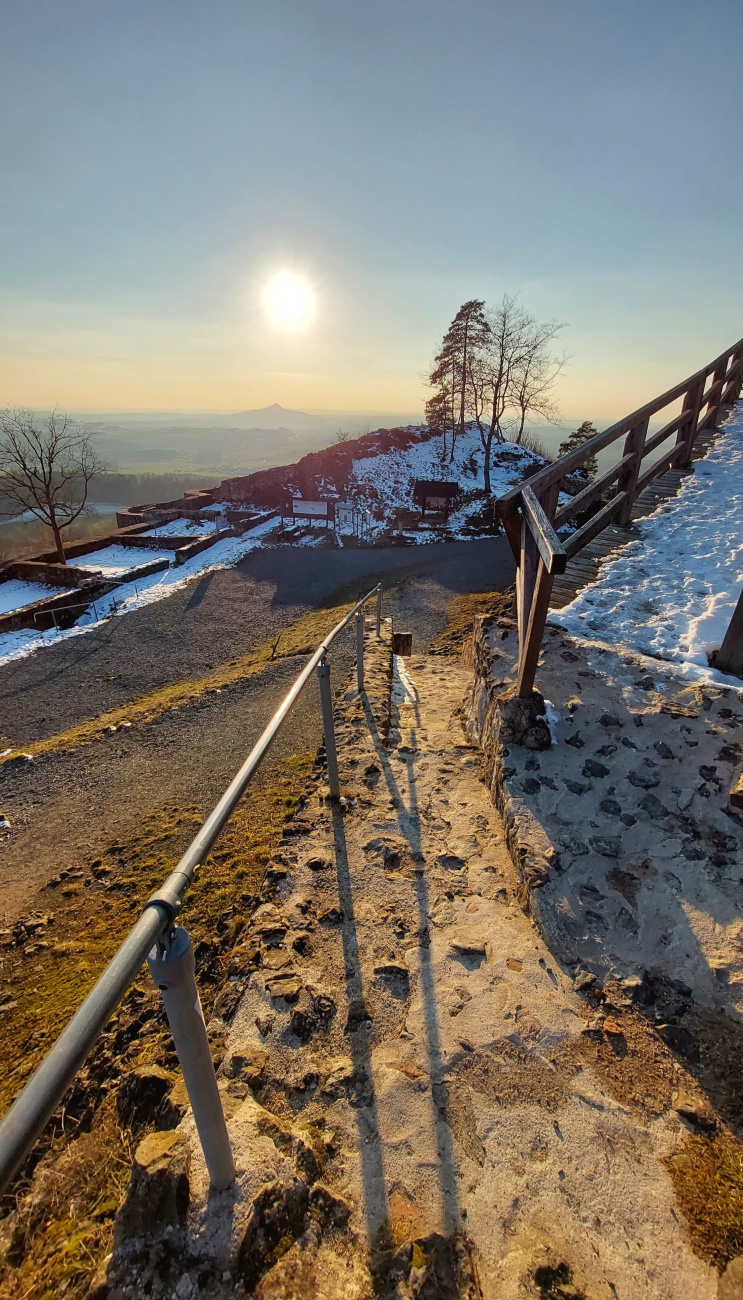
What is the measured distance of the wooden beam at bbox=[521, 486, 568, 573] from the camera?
2.80 meters

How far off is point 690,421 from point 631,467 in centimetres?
266

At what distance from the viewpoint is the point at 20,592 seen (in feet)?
54.0

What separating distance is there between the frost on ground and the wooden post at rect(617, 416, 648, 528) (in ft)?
50.6

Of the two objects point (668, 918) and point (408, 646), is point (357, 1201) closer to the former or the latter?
point (668, 918)

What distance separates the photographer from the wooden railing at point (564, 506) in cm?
323

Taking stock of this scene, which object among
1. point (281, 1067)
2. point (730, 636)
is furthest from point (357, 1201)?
point (730, 636)

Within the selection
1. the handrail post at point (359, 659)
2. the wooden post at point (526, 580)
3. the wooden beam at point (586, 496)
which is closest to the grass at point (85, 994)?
the handrail post at point (359, 659)

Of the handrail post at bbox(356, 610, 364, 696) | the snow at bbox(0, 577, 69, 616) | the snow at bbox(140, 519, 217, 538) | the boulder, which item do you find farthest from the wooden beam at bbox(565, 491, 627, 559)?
the snow at bbox(140, 519, 217, 538)

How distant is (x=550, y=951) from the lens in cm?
245

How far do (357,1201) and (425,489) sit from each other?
22311mm

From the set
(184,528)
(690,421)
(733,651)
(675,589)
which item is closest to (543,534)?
(733,651)

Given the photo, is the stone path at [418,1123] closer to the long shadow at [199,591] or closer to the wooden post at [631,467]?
the wooden post at [631,467]

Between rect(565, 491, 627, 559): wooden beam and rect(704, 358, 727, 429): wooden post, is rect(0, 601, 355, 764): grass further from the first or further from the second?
rect(704, 358, 727, 429): wooden post

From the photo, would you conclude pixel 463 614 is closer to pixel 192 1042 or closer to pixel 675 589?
pixel 675 589
